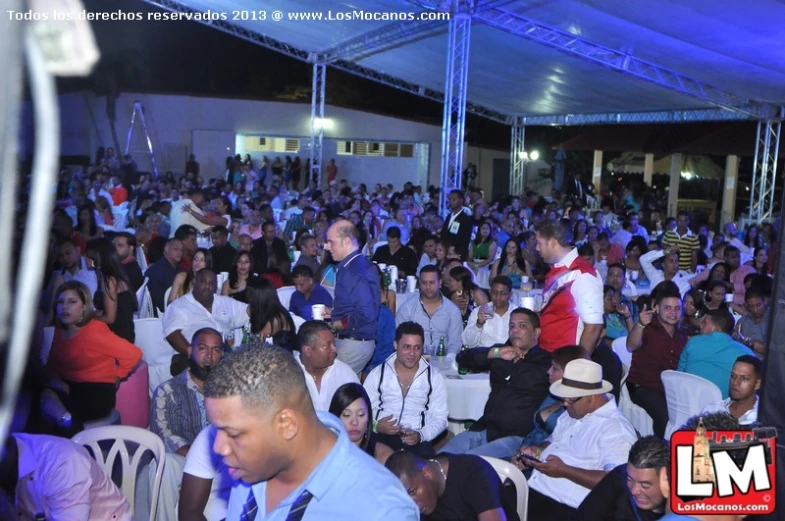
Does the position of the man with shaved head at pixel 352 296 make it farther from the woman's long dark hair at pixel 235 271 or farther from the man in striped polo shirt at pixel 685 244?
the man in striped polo shirt at pixel 685 244

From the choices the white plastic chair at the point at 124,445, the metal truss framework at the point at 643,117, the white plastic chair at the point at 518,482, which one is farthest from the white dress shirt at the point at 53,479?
the metal truss framework at the point at 643,117

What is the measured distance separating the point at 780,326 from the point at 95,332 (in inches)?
150

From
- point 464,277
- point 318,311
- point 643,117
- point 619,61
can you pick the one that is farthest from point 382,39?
point 318,311

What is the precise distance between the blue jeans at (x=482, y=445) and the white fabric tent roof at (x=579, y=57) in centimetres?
538

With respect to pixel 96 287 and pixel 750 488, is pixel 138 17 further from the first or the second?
pixel 750 488

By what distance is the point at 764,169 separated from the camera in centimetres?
1389

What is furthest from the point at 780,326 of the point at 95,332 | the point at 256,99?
the point at 256,99

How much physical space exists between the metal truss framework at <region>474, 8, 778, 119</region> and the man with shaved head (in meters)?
7.10

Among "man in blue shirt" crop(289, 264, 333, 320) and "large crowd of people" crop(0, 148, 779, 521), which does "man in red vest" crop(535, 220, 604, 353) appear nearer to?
"large crowd of people" crop(0, 148, 779, 521)

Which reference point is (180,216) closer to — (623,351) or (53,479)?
(623,351)

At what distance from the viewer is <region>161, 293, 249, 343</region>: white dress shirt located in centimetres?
560

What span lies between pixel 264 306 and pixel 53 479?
2870mm

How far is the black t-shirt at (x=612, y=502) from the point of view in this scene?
3.23m

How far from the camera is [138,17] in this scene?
22.4 metres
